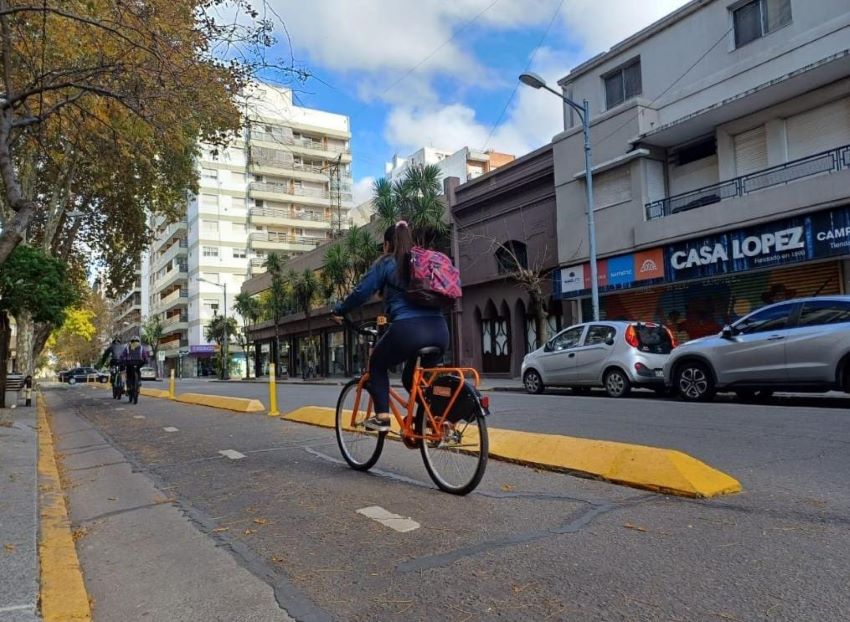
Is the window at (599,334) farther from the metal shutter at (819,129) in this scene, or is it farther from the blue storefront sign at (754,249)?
the metal shutter at (819,129)

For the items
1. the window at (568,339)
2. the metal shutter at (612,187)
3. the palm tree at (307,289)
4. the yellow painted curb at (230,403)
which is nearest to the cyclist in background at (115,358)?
the yellow painted curb at (230,403)

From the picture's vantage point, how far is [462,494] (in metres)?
4.82

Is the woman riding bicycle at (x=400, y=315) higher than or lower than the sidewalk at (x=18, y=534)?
higher

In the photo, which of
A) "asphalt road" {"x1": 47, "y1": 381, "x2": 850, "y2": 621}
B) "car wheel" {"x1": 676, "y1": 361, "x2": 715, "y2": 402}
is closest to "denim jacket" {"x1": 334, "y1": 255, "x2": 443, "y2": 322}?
"asphalt road" {"x1": 47, "y1": 381, "x2": 850, "y2": 621}

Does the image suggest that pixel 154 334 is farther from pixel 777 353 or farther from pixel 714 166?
pixel 777 353

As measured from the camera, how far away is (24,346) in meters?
25.4

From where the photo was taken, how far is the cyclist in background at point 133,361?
1702cm

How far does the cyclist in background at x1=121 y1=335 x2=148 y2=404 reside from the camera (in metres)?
17.0

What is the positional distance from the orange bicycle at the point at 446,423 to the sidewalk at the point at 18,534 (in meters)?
2.57

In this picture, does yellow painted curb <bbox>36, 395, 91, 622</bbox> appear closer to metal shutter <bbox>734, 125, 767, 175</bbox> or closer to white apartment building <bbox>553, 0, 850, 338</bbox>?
white apartment building <bbox>553, 0, 850, 338</bbox>

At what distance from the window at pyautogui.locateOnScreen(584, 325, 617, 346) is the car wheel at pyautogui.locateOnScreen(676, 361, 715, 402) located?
207cm

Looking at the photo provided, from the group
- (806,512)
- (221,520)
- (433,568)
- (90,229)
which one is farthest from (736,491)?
(90,229)

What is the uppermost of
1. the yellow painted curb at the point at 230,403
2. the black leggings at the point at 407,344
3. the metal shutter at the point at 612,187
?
the metal shutter at the point at 612,187

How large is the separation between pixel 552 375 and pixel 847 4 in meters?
11.5
